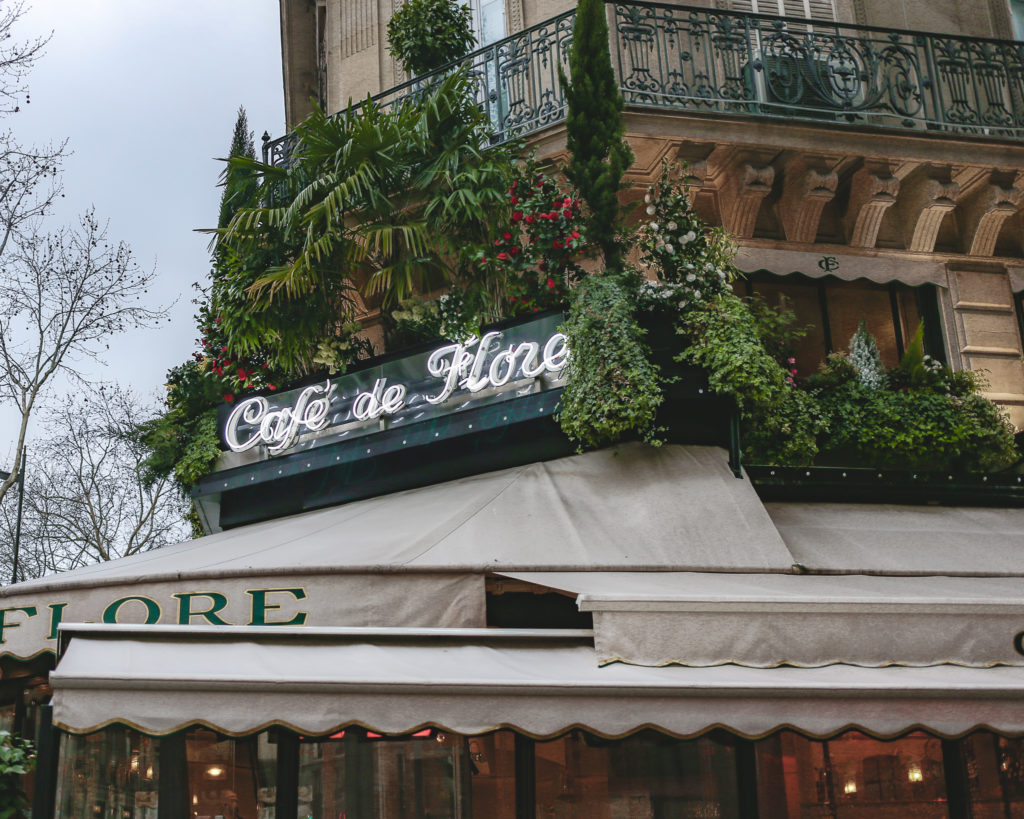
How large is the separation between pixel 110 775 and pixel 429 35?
769cm

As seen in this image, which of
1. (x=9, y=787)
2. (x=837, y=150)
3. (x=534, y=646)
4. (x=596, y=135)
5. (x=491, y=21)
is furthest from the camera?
(x=491, y=21)

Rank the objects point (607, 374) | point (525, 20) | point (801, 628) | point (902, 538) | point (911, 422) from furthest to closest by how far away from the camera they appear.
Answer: point (525, 20), point (911, 422), point (902, 538), point (607, 374), point (801, 628)

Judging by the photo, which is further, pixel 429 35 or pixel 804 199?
pixel 429 35

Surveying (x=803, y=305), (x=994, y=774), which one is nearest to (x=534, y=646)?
(x=994, y=774)

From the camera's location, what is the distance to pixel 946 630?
20.3ft

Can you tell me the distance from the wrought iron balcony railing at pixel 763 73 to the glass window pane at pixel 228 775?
586 centimetres

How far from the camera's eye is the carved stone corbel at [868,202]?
1013 cm

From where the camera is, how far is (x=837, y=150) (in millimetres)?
9906

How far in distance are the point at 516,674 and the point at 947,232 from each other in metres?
7.44

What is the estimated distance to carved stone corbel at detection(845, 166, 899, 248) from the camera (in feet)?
33.2

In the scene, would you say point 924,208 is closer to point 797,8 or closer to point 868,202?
point 868,202

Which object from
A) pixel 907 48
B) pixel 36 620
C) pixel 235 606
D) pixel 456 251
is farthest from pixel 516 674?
pixel 907 48

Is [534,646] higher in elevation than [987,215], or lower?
lower

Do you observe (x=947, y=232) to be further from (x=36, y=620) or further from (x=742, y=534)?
(x=36, y=620)
